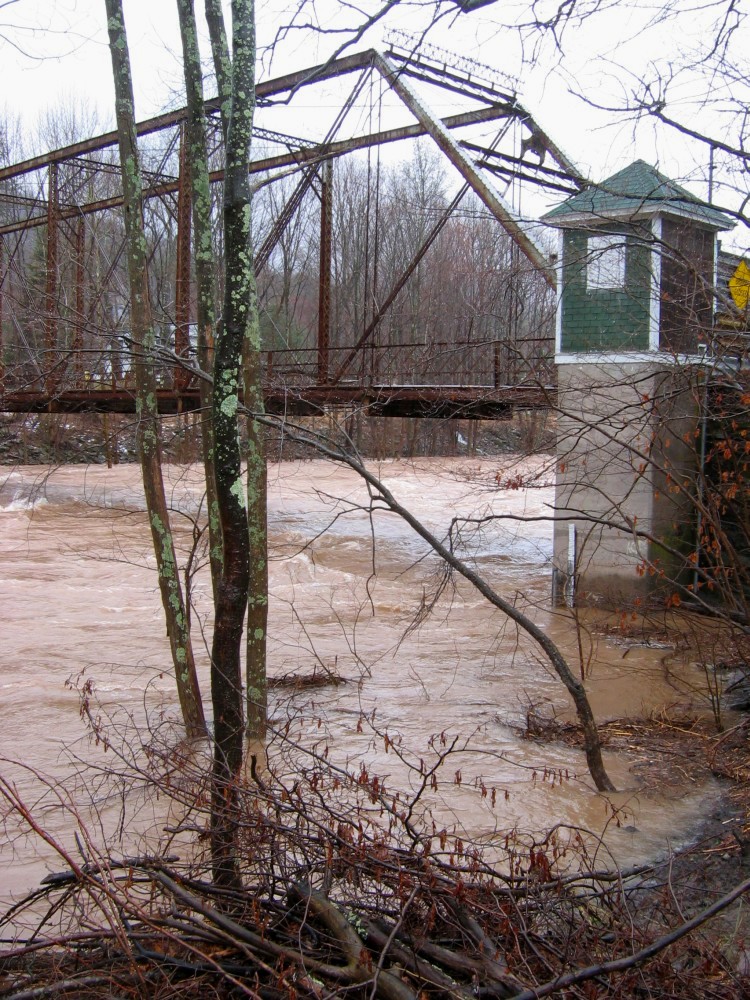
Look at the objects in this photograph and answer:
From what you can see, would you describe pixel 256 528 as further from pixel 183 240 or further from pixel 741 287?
pixel 183 240

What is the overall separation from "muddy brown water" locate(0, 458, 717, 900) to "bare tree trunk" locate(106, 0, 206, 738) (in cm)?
42

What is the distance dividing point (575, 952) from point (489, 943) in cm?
43

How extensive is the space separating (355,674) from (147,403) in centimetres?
472

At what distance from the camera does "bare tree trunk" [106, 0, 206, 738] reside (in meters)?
8.94

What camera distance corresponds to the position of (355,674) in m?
12.1

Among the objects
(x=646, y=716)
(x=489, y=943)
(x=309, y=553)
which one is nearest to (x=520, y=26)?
(x=489, y=943)

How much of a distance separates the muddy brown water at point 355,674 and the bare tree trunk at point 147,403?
0.42 metres

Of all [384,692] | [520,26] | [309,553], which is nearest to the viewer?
[520,26]

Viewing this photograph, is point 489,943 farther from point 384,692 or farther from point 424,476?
point 424,476

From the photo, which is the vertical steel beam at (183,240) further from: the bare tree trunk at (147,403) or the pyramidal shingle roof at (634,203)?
the pyramidal shingle roof at (634,203)

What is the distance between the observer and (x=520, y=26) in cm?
603

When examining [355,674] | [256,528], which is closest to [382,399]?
[355,674]

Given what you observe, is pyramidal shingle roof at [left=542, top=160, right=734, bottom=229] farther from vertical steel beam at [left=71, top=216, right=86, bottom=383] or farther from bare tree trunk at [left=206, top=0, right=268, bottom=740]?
bare tree trunk at [left=206, top=0, right=268, bottom=740]

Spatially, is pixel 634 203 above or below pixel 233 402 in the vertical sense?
above
